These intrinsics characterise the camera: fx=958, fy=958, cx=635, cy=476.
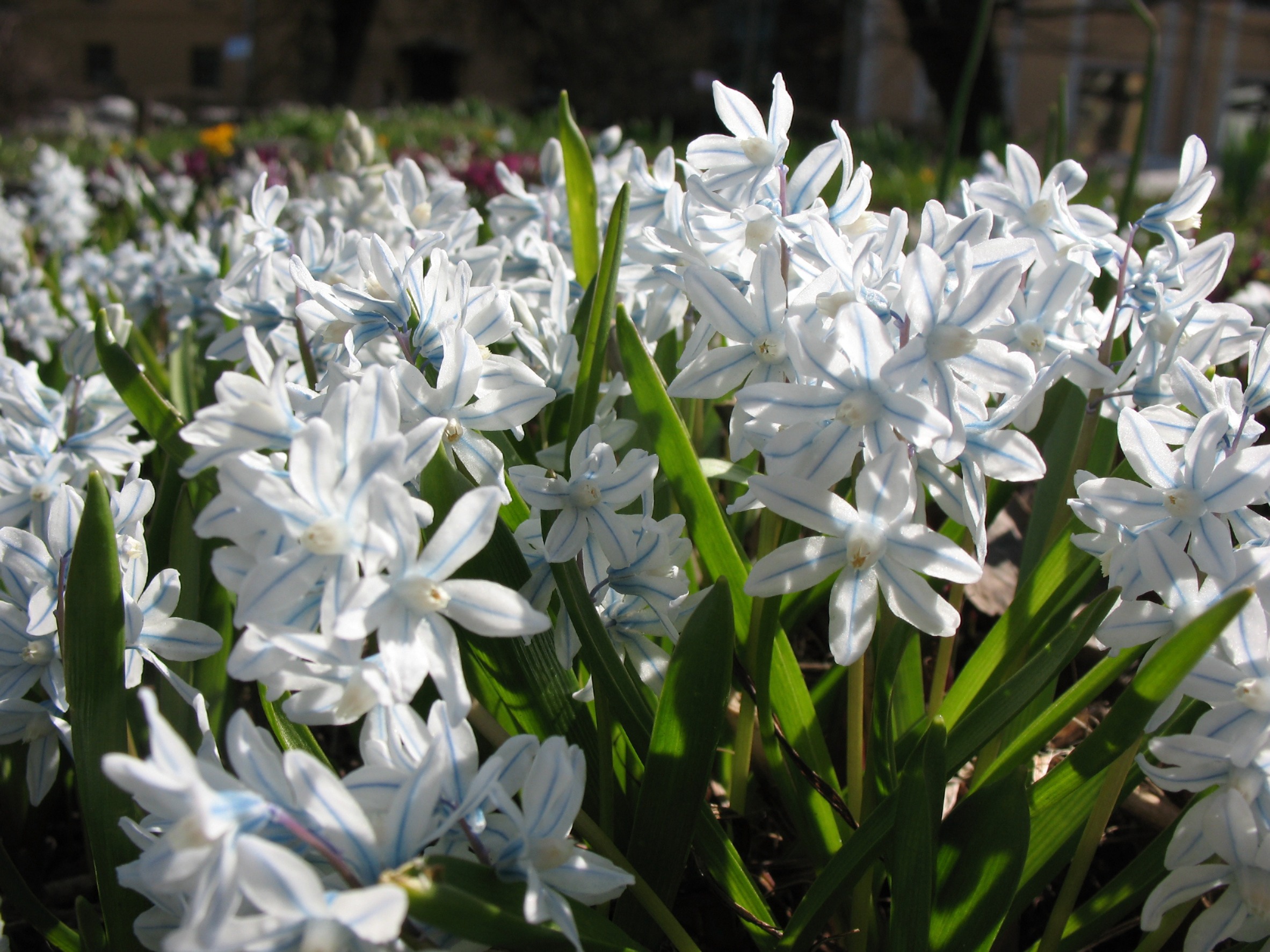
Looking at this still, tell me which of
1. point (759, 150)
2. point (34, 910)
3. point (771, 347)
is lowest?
point (34, 910)

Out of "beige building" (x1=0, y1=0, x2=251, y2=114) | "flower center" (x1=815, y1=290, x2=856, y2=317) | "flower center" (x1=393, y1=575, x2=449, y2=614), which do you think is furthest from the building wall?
"flower center" (x1=393, y1=575, x2=449, y2=614)

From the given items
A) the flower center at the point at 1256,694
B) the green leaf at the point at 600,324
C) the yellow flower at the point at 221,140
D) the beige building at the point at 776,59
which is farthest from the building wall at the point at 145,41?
the flower center at the point at 1256,694

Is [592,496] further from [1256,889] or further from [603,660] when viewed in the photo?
[1256,889]

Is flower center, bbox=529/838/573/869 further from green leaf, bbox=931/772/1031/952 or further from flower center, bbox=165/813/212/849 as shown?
green leaf, bbox=931/772/1031/952

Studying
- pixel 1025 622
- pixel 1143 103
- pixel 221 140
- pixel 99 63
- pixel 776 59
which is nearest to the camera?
pixel 1025 622

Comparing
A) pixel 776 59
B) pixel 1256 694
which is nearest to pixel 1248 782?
pixel 1256 694

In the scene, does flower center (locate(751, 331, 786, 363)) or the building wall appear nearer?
flower center (locate(751, 331, 786, 363))

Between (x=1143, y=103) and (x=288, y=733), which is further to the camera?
(x=1143, y=103)
